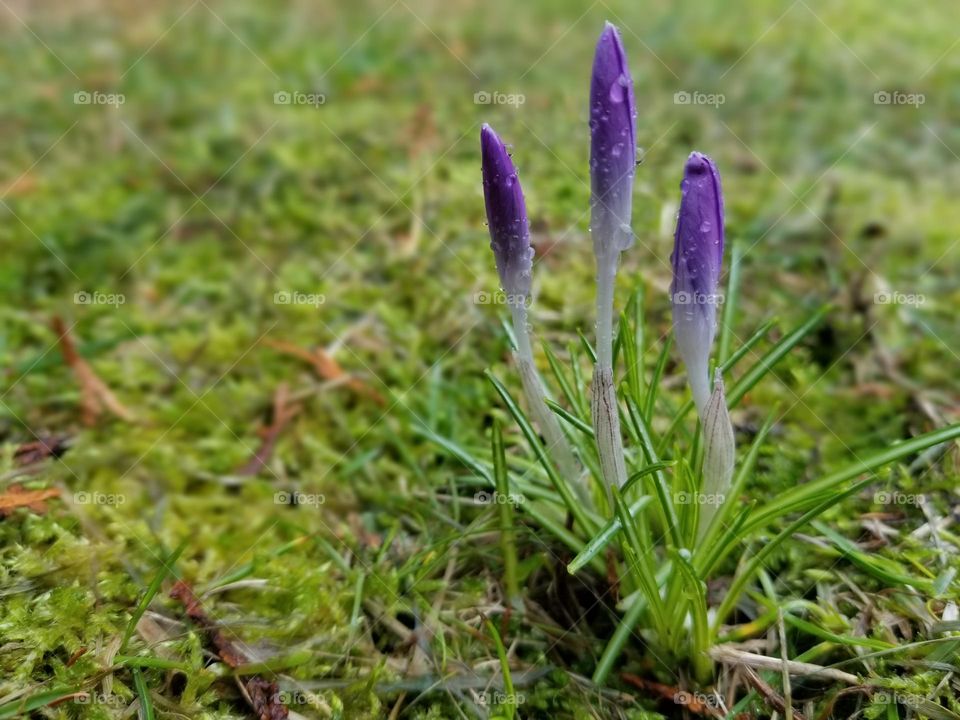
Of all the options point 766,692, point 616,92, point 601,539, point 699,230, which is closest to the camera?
point 616,92

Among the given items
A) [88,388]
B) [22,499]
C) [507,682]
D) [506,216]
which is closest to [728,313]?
[506,216]

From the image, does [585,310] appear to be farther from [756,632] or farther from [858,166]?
[858,166]

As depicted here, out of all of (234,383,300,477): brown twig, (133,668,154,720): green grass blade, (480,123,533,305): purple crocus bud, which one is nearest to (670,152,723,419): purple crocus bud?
(480,123,533,305): purple crocus bud

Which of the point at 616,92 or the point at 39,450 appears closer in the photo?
the point at 616,92

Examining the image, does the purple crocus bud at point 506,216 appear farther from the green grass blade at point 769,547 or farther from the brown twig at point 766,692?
the brown twig at point 766,692

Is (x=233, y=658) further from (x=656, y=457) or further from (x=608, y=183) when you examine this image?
(x=608, y=183)

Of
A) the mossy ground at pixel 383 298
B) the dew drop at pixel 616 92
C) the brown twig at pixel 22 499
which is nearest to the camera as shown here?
the dew drop at pixel 616 92

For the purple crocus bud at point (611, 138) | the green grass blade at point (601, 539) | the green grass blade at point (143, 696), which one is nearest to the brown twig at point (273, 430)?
the green grass blade at point (143, 696)
